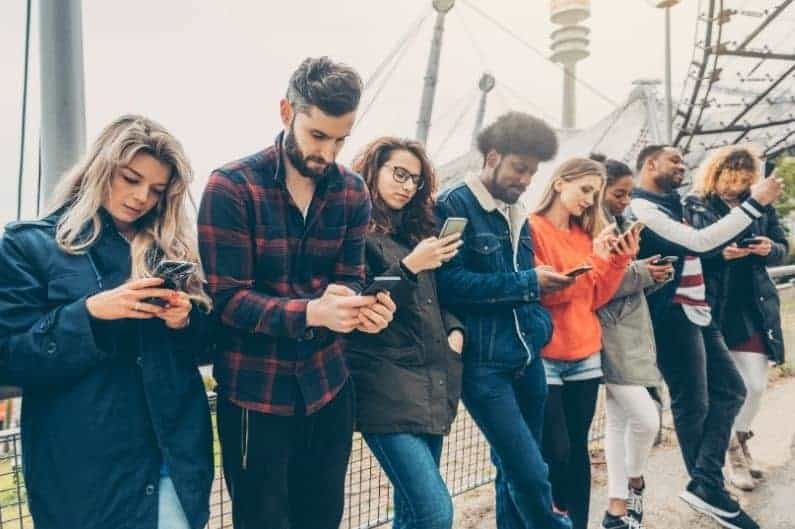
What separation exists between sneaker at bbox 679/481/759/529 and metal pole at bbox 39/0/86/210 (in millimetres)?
3496

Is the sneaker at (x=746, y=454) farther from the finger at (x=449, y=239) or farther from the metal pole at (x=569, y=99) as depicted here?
the metal pole at (x=569, y=99)

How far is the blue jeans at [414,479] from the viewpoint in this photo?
2.09 meters

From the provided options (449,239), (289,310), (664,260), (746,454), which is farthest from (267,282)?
(746,454)

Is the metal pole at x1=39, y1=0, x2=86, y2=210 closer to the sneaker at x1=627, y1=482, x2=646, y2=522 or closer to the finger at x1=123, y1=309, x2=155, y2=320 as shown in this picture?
the finger at x1=123, y1=309, x2=155, y2=320

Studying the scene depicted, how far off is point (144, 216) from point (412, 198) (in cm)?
104

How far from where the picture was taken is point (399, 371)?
7.11 feet

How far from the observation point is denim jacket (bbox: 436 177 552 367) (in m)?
2.44

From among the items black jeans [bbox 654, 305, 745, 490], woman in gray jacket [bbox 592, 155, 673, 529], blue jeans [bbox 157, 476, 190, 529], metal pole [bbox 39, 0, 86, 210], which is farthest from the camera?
black jeans [bbox 654, 305, 745, 490]

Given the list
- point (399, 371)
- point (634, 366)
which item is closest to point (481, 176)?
point (399, 371)

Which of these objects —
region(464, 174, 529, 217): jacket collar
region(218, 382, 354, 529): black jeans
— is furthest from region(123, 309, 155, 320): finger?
region(464, 174, 529, 217): jacket collar

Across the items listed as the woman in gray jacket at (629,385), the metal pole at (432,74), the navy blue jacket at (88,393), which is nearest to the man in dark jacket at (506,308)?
the woman in gray jacket at (629,385)

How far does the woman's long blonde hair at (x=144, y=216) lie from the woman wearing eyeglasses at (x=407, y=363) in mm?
658

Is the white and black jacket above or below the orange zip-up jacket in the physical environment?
above

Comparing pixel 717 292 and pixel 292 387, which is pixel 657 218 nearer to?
pixel 717 292
